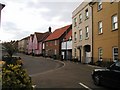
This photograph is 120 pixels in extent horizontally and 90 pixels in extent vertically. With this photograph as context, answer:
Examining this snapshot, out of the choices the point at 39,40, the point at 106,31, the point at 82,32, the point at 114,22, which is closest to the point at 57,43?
the point at 82,32

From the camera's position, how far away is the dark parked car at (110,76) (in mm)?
10909

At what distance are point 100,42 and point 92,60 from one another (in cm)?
345

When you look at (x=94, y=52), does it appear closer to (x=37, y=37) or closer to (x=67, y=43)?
(x=67, y=43)

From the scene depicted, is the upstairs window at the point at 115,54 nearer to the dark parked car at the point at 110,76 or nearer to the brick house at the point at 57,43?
the dark parked car at the point at 110,76

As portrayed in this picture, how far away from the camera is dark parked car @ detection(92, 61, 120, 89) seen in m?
10.9

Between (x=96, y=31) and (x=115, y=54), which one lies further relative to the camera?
(x=96, y=31)

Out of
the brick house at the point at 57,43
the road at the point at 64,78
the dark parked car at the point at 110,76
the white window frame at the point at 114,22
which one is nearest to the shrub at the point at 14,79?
the dark parked car at the point at 110,76

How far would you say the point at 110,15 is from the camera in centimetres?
2570

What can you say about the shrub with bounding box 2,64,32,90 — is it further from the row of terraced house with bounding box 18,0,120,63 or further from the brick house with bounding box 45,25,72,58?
the brick house with bounding box 45,25,72,58

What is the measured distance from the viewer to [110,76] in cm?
1141

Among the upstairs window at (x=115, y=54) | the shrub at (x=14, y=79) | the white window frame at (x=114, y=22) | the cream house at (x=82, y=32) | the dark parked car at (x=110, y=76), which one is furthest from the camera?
the cream house at (x=82, y=32)

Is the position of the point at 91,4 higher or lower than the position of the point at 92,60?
higher

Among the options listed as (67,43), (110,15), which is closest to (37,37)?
(67,43)

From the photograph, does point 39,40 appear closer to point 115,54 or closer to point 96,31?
point 96,31
